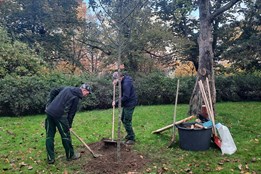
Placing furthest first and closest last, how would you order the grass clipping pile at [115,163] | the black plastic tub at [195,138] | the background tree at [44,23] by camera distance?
1. the background tree at [44,23]
2. the black plastic tub at [195,138]
3. the grass clipping pile at [115,163]

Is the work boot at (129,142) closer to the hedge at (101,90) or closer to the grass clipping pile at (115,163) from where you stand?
the grass clipping pile at (115,163)

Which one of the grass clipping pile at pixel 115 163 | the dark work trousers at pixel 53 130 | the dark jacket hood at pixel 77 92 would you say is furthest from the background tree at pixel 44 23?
the grass clipping pile at pixel 115 163

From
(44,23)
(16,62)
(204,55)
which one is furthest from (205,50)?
(44,23)

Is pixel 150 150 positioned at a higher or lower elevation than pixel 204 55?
lower

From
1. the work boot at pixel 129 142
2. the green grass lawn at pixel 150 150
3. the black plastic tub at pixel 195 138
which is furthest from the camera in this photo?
the work boot at pixel 129 142

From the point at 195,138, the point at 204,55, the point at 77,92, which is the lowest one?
the point at 195,138

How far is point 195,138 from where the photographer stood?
20.0ft

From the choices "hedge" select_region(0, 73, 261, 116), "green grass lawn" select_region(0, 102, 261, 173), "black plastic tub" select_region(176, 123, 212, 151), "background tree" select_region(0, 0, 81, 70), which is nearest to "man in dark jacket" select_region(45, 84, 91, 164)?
"green grass lawn" select_region(0, 102, 261, 173)

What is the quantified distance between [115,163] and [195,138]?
1.97 m

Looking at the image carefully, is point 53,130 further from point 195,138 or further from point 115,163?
point 195,138

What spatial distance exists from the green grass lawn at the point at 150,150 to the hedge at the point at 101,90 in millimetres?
1773

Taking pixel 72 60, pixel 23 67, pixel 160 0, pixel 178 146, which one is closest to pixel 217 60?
pixel 160 0

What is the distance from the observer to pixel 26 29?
67.5ft

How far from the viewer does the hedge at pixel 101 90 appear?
11.3m
